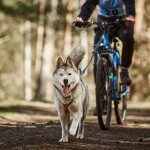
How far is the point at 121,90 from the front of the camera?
10.8m

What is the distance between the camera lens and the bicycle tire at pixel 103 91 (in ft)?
30.8

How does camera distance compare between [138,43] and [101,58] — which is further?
[138,43]

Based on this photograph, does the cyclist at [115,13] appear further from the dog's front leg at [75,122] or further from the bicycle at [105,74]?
the dog's front leg at [75,122]

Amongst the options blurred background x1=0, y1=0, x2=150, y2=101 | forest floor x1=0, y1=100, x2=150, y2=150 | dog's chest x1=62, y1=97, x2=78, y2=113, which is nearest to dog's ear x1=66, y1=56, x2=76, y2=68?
dog's chest x1=62, y1=97, x2=78, y2=113

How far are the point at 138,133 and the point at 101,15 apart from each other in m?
1.95

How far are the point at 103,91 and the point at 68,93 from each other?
200cm

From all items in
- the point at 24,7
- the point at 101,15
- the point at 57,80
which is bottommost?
the point at 57,80

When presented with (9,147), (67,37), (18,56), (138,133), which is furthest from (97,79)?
(18,56)

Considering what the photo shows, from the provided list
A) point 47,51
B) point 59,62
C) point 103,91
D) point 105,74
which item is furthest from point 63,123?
point 47,51

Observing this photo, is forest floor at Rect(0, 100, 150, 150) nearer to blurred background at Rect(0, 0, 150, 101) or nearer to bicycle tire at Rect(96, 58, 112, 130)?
bicycle tire at Rect(96, 58, 112, 130)

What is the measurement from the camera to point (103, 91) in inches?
383

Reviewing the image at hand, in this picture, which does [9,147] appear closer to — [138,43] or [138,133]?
[138,133]

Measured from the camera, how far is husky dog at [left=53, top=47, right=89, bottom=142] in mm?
7738

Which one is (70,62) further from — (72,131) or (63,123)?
(72,131)
